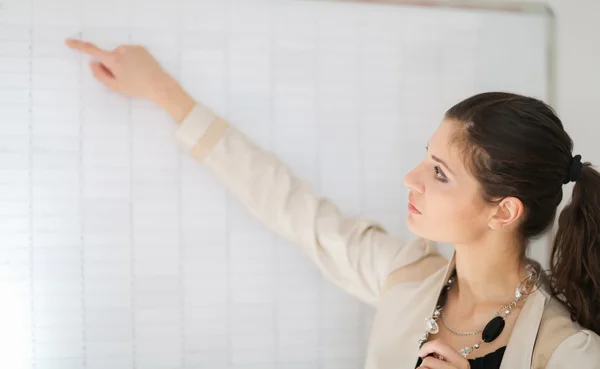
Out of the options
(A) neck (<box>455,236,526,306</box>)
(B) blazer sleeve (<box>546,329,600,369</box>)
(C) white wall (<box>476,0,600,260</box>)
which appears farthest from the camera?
(C) white wall (<box>476,0,600,260</box>)

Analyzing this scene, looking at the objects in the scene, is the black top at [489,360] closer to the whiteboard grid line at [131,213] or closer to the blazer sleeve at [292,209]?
the blazer sleeve at [292,209]

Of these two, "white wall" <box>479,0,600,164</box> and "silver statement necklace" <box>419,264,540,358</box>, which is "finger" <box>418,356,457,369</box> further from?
"white wall" <box>479,0,600,164</box>

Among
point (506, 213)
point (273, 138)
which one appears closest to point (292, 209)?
point (273, 138)

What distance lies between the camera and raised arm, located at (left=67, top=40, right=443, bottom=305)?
41.6 inches

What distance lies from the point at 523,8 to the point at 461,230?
649 millimetres

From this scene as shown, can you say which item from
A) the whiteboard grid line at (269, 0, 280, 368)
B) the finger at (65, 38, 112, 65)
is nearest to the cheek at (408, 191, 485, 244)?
the whiteboard grid line at (269, 0, 280, 368)

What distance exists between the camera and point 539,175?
A: 35.7 inches

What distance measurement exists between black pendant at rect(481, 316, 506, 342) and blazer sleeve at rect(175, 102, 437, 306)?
7.7 inches

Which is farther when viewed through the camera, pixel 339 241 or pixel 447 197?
pixel 339 241

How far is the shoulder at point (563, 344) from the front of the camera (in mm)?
882

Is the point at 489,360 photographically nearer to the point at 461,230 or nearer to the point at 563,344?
the point at 563,344

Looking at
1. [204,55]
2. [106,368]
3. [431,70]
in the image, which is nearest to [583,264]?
[431,70]

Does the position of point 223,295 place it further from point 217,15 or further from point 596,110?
point 596,110

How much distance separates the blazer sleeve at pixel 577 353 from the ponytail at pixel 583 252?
0.07 metres
